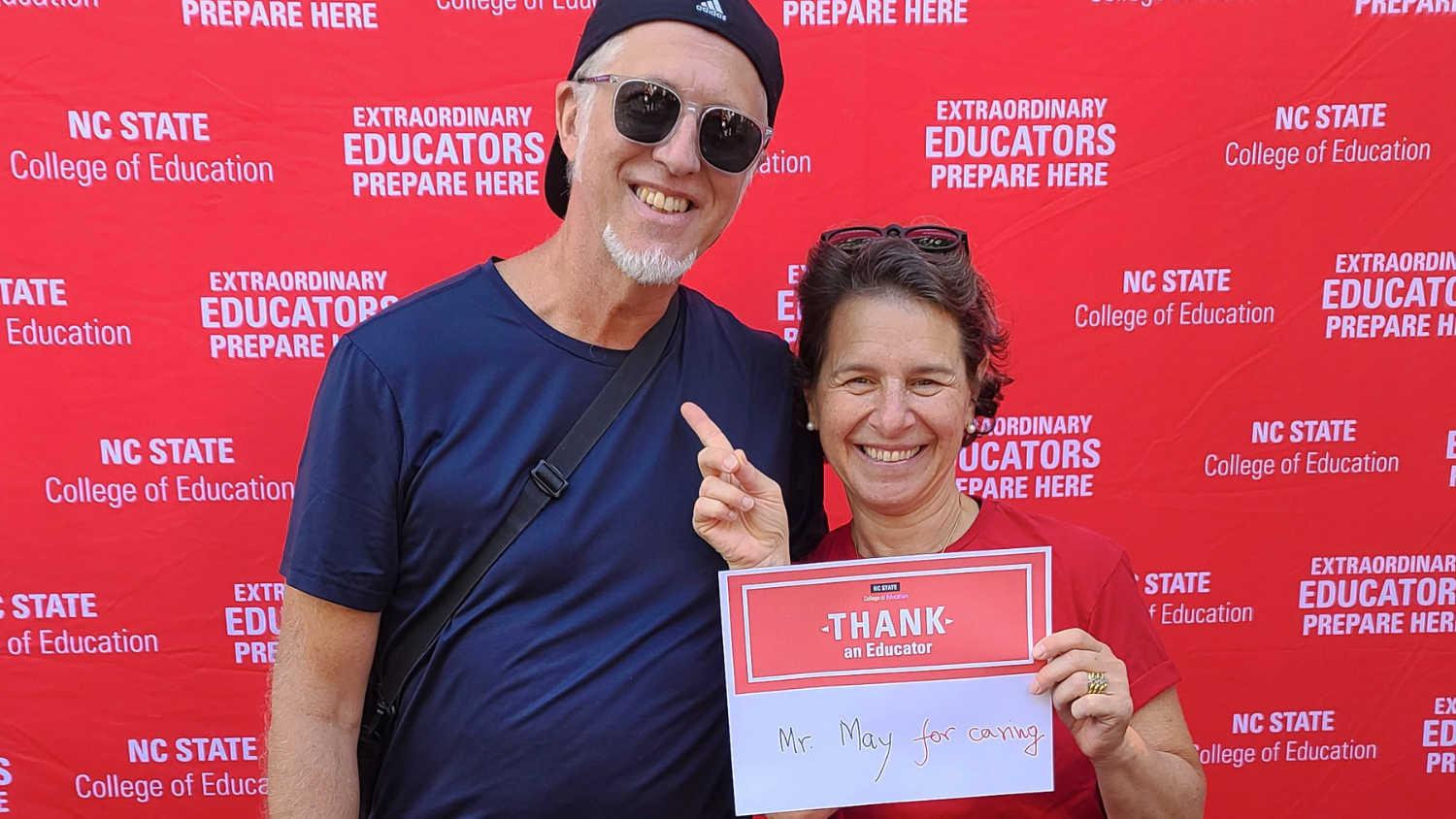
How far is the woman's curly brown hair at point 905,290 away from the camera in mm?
1672

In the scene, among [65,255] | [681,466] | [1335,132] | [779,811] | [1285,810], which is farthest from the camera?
[1285,810]

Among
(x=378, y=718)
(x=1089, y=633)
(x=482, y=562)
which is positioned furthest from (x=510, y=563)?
(x=1089, y=633)

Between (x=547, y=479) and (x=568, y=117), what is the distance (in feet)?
2.39

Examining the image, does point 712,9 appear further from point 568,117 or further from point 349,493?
point 349,493

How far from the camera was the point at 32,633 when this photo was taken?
2.51 m

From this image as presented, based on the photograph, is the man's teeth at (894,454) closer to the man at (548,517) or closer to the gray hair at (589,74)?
the man at (548,517)

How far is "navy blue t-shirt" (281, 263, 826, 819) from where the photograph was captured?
4.98ft

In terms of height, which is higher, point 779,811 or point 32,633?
point 32,633

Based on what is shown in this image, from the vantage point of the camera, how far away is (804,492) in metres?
1.91

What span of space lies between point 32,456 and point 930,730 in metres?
2.41

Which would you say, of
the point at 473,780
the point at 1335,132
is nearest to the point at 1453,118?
the point at 1335,132

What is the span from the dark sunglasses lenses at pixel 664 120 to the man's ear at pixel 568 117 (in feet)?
0.53

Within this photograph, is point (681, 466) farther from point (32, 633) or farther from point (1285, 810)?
point (1285, 810)

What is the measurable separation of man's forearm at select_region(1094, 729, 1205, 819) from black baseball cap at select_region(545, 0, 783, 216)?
133 cm
